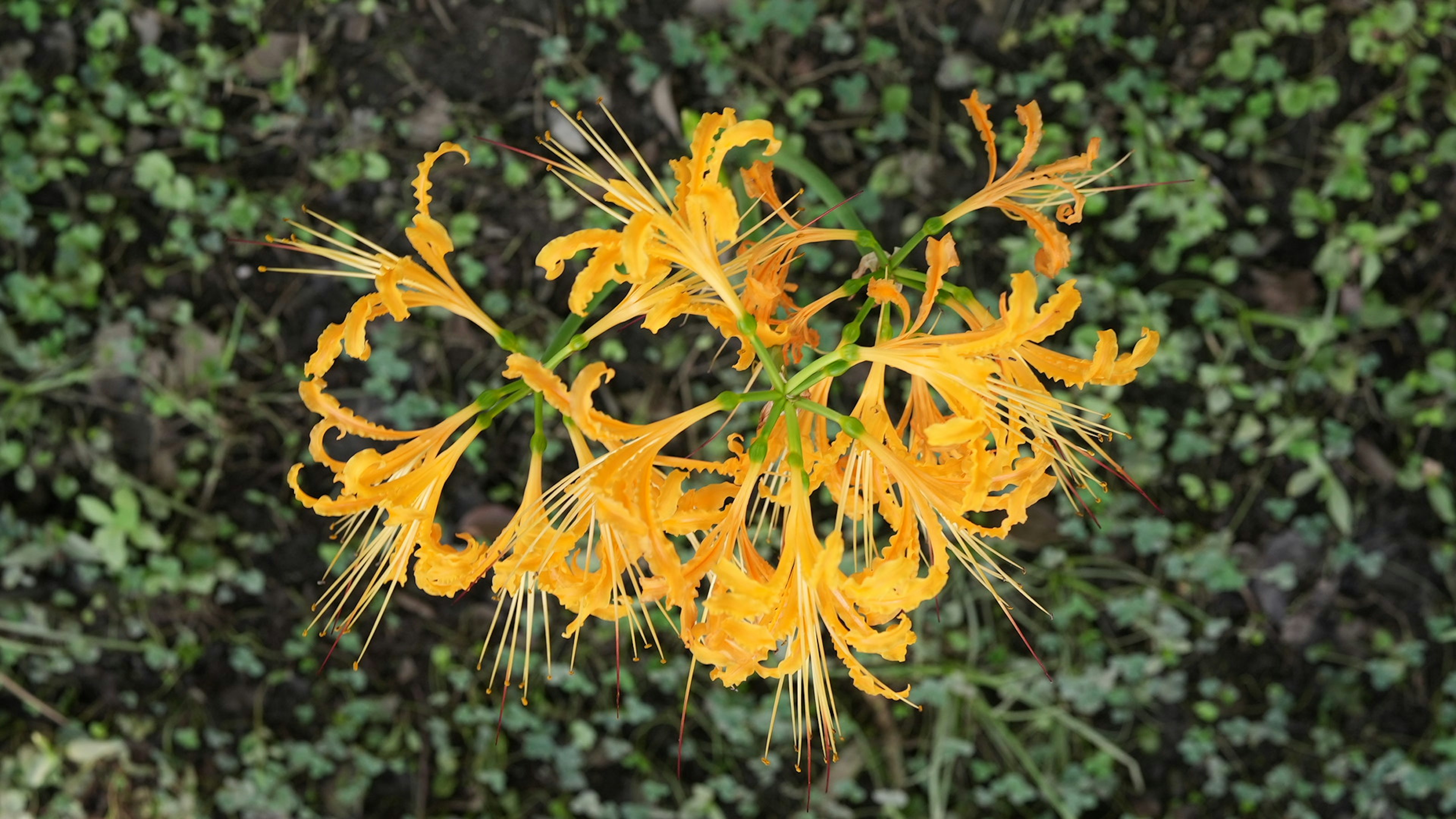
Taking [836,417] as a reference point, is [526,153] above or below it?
above

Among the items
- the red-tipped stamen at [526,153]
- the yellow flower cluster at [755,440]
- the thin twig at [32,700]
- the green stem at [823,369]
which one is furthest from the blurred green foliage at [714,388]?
the green stem at [823,369]

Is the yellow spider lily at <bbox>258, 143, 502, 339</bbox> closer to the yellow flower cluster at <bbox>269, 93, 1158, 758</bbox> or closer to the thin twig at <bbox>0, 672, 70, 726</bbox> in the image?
the yellow flower cluster at <bbox>269, 93, 1158, 758</bbox>

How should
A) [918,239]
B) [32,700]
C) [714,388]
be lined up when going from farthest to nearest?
1. [32,700]
2. [714,388]
3. [918,239]

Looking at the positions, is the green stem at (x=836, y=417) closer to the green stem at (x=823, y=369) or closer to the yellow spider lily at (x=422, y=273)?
the green stem at (x=823, y=369)

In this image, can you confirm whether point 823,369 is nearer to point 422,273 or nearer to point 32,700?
point 422,273

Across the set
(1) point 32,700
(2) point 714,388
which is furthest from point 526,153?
(1) point 32,700

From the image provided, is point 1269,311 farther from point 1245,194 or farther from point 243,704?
point 243,704

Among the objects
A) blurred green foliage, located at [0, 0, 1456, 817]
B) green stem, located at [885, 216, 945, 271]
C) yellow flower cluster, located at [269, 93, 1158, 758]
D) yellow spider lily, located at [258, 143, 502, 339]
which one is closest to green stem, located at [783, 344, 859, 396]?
yellow flower cluster, located at [269, 93, 1158, 758]
